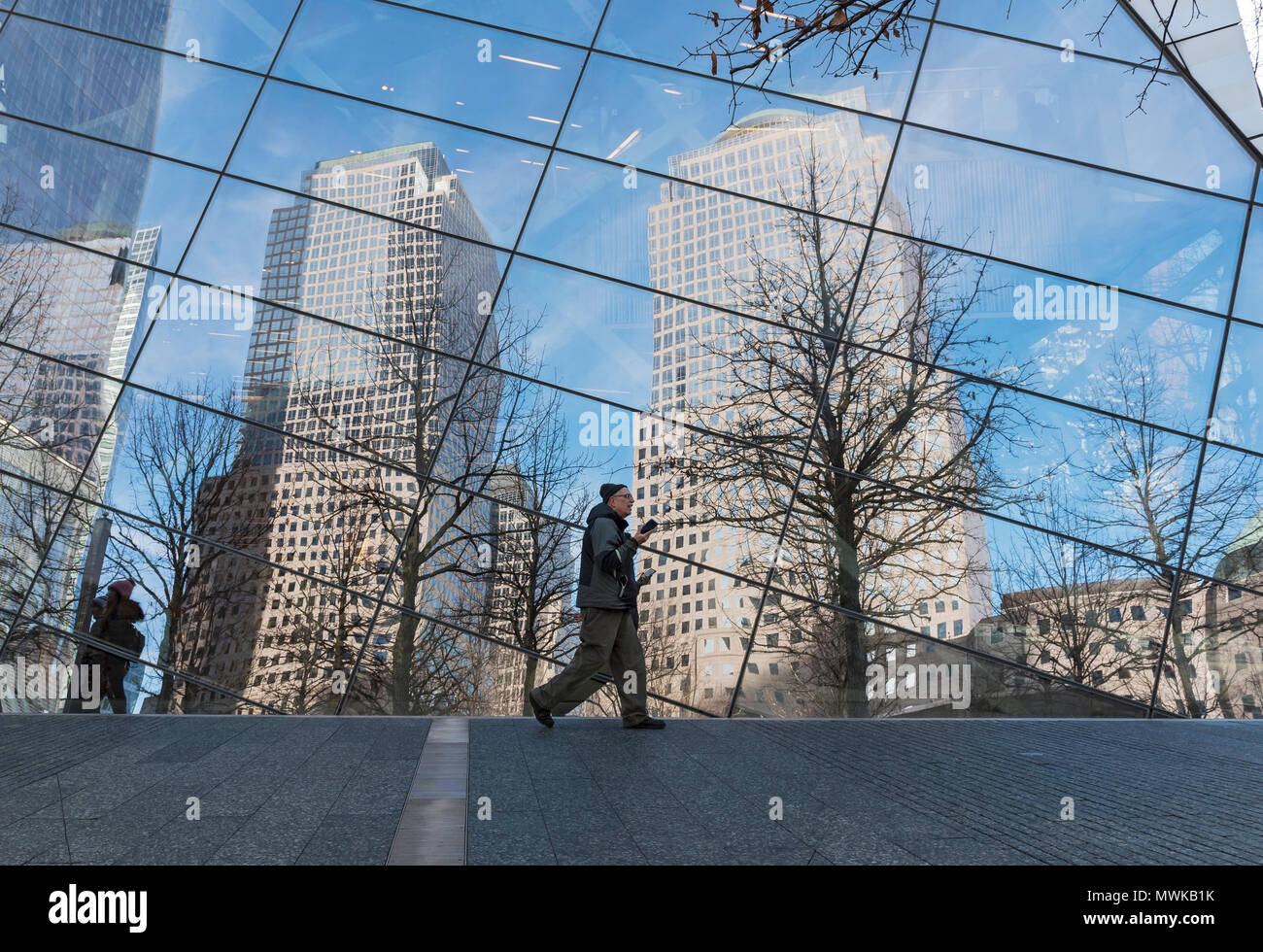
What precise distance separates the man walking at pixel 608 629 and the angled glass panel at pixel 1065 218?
517cm

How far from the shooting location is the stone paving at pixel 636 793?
4.46 m

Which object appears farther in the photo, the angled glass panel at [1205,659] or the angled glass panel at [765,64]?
the angled glass panel at [765,64]

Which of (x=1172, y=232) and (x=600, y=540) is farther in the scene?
(x=1172, y=232)

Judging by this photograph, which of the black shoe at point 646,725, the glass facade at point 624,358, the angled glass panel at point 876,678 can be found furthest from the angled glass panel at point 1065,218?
the black shoe at point 646,725

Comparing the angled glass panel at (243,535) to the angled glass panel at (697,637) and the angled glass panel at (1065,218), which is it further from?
the angled glass panel at (1065,218)

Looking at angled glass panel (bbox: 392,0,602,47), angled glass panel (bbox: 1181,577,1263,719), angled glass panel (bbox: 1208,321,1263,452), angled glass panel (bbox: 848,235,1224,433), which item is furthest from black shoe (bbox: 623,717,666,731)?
angled glass panel (bbox: 392,0,602,47)

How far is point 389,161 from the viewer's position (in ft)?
36.4

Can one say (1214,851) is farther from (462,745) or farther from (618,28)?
(618,28)

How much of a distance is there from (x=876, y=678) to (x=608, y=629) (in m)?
3.00

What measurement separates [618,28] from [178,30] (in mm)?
5010

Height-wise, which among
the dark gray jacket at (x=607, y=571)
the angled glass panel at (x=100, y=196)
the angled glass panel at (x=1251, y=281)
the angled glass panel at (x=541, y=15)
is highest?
the angled glass panel at (x=541, y=15)

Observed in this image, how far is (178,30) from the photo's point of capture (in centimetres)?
1152

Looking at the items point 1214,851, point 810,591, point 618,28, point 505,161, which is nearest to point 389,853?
point 1214,851

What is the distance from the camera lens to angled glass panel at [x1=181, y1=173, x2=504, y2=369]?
1037cm
